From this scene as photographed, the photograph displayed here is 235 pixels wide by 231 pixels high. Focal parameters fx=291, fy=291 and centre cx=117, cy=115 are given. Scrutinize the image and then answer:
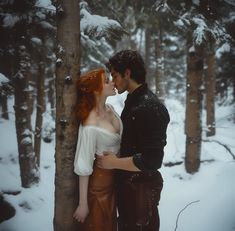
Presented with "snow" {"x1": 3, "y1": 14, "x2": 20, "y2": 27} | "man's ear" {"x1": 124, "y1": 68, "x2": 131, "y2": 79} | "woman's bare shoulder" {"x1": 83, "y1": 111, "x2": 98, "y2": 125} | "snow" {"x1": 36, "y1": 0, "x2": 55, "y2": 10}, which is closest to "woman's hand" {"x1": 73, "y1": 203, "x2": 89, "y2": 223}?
"woman's bare shoulder" {"x1": 83, "y1": 111, "x2": 98, "y2": 125}

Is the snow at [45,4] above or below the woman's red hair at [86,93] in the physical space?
above

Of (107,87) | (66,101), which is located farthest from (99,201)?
(107,87)

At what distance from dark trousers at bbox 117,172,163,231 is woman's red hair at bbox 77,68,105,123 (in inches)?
37.4

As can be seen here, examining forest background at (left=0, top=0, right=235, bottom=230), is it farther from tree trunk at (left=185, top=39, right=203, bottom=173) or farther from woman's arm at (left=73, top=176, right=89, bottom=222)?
woman's arm at (left=73, top=176, right=89, bottom=222)

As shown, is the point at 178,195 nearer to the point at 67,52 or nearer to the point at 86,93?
the point at 86,93

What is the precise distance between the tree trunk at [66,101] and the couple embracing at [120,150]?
0.10m

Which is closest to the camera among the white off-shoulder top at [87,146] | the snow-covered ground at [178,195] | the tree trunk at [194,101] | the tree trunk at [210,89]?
the white off-shoulder top at [87,146]

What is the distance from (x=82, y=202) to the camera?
3.40 m

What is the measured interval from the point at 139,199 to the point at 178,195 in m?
4.77

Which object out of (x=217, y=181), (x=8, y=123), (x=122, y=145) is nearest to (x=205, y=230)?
(x=217, y=181)

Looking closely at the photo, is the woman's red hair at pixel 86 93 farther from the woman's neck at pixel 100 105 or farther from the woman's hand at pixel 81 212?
the woman's hand at pixel 81 212

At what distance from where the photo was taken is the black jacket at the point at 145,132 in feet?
10.4

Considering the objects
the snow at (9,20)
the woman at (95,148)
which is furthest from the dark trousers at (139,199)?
the snow at (9,20)

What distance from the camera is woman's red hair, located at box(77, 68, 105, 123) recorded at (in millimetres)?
3326
